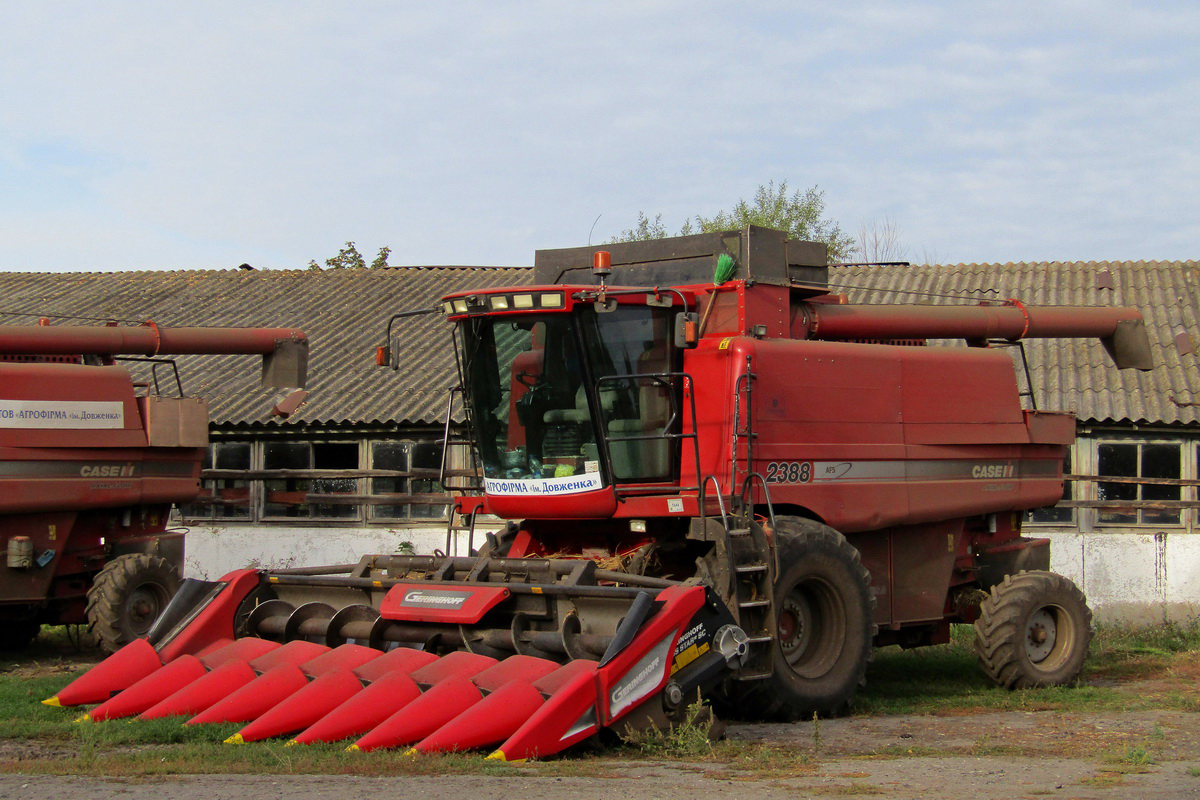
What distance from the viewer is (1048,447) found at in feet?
41.0

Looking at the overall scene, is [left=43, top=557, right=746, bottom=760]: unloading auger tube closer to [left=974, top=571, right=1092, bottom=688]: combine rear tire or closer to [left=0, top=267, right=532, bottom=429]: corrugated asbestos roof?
[left=974, top=571, right=1092, bottom=688]: combine rear tire

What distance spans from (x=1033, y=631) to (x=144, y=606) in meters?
8.73

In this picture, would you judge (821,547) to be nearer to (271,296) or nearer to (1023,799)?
(1023,799)

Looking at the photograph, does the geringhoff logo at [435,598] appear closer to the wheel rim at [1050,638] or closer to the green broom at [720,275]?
the green broom at [720,275]

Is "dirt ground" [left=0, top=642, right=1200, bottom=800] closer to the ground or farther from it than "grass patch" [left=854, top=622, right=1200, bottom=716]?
farther from it

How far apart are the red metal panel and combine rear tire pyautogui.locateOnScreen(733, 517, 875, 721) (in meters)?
1.94

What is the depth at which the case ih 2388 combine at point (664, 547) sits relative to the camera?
8391mm

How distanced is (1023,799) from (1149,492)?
12.4 m

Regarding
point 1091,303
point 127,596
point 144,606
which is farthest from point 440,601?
point 1091,303

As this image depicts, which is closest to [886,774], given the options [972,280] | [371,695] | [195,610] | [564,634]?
[564,634]

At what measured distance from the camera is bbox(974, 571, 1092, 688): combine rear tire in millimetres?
11273

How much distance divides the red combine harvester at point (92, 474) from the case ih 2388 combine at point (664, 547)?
11.1 ft

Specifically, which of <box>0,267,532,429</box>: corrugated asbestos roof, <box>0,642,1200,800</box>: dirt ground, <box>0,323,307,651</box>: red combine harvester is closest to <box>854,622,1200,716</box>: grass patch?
<box>0,642,1200,800</box>: dirt ground

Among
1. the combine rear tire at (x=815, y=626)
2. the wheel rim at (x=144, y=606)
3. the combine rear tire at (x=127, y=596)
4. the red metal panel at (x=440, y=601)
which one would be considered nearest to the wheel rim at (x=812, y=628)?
the combine rear tire at (x=815, y=626)
